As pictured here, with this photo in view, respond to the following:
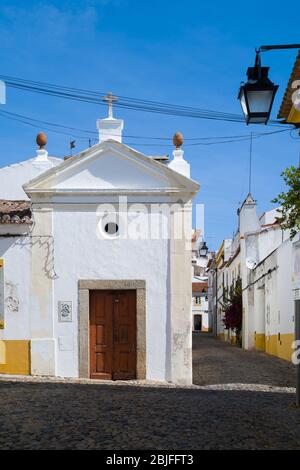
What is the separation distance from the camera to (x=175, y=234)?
13.7 meters

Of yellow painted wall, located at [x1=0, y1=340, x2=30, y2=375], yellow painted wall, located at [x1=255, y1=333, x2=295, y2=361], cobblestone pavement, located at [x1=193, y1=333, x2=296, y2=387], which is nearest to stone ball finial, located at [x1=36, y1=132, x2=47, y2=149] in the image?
yellow painted wall, located at [x1=0, y1=340, x2=30, y2=375]

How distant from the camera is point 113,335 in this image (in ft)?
45.3

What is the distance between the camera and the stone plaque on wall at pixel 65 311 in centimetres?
1371

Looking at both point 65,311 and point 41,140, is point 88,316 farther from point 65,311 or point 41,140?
point 41,140

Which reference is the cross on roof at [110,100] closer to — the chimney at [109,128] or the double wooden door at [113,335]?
the chimney at [109,128]

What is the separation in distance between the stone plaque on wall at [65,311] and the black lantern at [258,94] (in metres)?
7.67

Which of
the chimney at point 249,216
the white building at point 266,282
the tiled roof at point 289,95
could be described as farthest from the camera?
the chimney at point 249,216

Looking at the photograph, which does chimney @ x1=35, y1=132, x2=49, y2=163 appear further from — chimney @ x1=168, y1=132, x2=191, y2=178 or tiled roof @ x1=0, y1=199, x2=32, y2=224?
chimney @ x1=168, y1=132, x2=191, y2=178

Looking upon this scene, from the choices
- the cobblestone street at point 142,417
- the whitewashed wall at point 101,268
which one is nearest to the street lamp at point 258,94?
the cobblestone street at point 142,417

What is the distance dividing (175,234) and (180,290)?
1.12 metres

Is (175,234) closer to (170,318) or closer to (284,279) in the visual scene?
(170,318)

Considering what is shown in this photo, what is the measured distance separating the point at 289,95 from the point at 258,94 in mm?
5480

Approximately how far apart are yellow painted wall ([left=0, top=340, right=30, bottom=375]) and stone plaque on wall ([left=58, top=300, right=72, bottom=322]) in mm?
827

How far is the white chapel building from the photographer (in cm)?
1362
